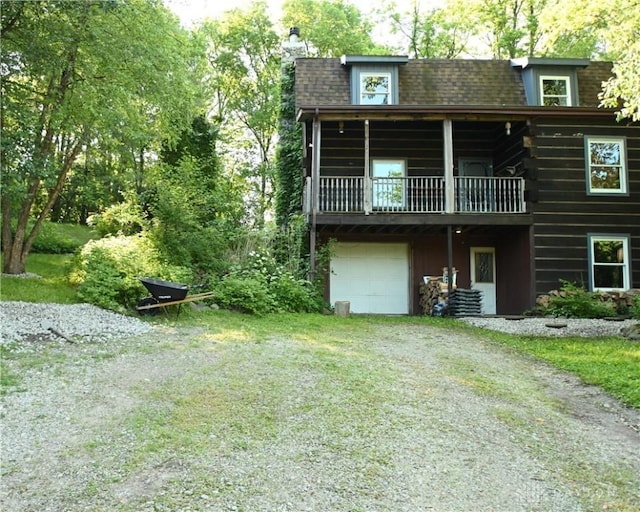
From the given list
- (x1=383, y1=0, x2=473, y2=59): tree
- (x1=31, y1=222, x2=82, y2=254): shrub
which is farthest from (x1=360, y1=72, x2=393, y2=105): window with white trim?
(x1=383, y1=0, x2=473, y2=59): tree

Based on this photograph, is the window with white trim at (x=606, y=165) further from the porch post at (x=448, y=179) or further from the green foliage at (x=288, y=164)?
the green foliage at (x=288, y=164)

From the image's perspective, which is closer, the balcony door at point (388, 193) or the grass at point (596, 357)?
the grass at point (596, 357)

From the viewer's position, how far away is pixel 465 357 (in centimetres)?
769

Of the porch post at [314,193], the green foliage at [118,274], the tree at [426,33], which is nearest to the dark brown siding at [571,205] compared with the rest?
the porch post at [314,193]

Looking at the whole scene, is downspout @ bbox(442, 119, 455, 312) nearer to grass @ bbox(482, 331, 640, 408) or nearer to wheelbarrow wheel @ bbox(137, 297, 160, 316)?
grass @ bbox(482, 331, 640, 408)

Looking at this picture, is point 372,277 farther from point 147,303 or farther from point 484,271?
point 147,303

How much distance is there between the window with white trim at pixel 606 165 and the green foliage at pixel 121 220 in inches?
469

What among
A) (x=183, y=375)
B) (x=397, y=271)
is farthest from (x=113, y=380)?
(x=397, y=271)

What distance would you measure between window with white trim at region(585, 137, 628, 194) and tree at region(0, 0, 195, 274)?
1067 centimetres

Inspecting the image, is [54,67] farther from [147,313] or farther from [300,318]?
[300,318]

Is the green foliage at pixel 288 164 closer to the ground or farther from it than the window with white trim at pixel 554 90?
closer to the ground

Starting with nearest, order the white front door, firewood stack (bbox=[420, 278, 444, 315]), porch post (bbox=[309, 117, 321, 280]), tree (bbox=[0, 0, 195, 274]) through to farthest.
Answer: tree (bbox=[0, 0, 195, 274]) → porch post (bbox=[309, 117, 321, 280]) → firewood stack (bbox=[420, 278, 444, 315]) → the white front door

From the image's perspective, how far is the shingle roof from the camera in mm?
Answer: 15609

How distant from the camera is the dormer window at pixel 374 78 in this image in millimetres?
15707
